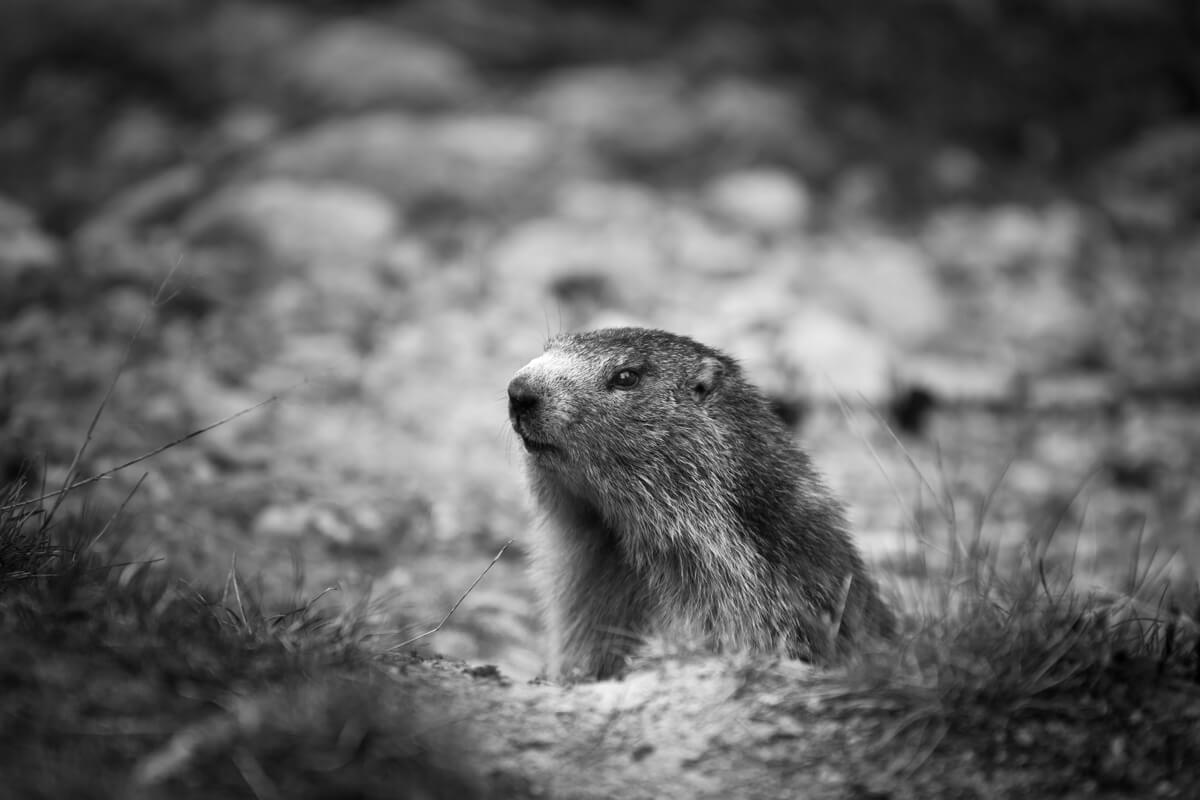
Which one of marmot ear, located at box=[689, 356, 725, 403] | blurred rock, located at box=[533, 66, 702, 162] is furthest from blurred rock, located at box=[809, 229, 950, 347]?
marmot ear, located at box=[689, 356, 725, 403]

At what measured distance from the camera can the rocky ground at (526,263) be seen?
572cm

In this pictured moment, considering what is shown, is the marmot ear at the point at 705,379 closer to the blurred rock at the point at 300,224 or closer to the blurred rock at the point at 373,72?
the blurred rock at the point at 300,224

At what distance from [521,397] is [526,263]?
13.8 feet

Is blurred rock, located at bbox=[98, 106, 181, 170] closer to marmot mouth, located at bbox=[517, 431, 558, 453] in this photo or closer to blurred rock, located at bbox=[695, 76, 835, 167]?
blurred rock, located at bbox=[695, 76, 835, 167]

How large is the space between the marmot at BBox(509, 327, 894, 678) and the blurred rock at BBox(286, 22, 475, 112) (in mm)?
5967

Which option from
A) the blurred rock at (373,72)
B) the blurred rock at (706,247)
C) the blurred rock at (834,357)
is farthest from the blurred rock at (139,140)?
the blurred rock at (834,357)

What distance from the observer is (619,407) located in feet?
13.5

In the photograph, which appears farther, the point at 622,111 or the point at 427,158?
the point at 622,111

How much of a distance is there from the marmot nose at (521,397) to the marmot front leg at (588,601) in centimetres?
60

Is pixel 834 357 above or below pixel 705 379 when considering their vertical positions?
below

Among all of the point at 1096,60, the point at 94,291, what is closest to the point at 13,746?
the point at 94,291

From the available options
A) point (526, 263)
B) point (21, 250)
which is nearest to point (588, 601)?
point (526, 263)

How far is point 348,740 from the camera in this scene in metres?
2.27

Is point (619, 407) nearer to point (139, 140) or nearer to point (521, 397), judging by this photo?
point (521, 397)
